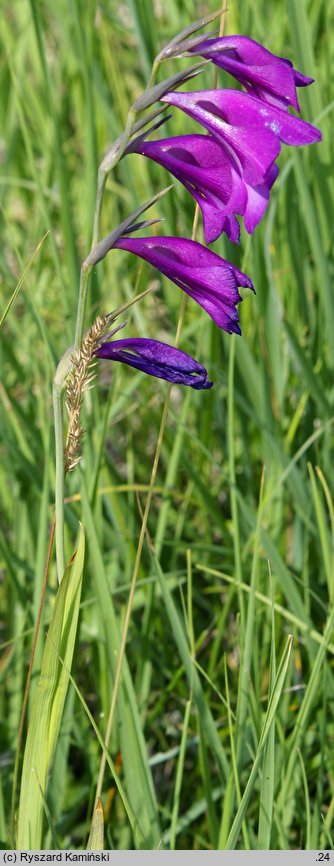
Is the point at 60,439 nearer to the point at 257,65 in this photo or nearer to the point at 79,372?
the point at 79,372

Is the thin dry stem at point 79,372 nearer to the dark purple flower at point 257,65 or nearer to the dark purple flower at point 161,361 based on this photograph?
the dark purple flower at point 161,361

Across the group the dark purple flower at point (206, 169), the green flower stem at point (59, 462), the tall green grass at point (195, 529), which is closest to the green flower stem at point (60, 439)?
the green flower stem at point (59, 462)

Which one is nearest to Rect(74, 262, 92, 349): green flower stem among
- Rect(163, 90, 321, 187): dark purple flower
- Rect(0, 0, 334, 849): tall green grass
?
Rect(163, 90, 321, 187): dark purple flower

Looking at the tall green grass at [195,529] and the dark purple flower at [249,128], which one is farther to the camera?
the tall green grass at [195,529]

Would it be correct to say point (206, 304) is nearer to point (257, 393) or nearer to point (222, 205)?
point (222, 205)

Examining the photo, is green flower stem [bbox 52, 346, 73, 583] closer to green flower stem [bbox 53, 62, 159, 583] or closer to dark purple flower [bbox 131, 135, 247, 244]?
green flower stem [bbox 53, 62, 159, 583]

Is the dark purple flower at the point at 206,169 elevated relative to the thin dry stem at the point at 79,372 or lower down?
elevated
